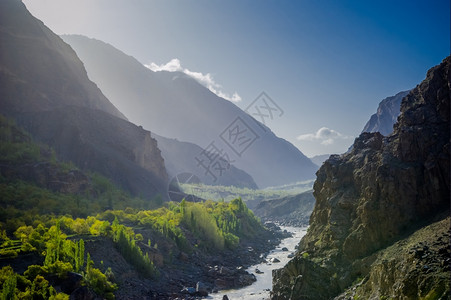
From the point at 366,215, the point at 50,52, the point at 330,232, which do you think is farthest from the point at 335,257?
the point at 50,52

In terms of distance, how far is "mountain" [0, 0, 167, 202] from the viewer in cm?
10900

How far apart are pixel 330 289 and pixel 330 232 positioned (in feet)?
17.0

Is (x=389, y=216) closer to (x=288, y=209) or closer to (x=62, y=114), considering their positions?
(x=62, y=114)

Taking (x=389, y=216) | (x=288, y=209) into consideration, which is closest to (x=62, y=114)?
(x=288, y=209)

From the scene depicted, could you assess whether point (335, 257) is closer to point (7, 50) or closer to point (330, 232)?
point (330, 232)

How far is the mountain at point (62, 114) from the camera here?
10900cm

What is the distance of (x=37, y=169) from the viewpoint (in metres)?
79.5

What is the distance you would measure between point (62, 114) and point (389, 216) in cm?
11826

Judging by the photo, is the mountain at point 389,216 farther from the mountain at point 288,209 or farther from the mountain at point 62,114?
the mountain at point 288,209

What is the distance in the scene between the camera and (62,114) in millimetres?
116250

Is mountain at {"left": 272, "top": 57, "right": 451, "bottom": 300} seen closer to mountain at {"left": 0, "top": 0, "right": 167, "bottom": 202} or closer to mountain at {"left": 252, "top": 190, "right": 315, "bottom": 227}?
mountain at {"left": 0, "top": 0, "right": 167, "bottom": 202}

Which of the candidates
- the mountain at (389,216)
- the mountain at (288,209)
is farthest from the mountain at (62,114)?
the mountain at (389,216)

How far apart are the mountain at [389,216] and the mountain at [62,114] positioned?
3500 inches

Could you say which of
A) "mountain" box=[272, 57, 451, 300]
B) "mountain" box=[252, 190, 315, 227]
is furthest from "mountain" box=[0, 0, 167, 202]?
"mountain" box=[272, 57, 451, 300]
